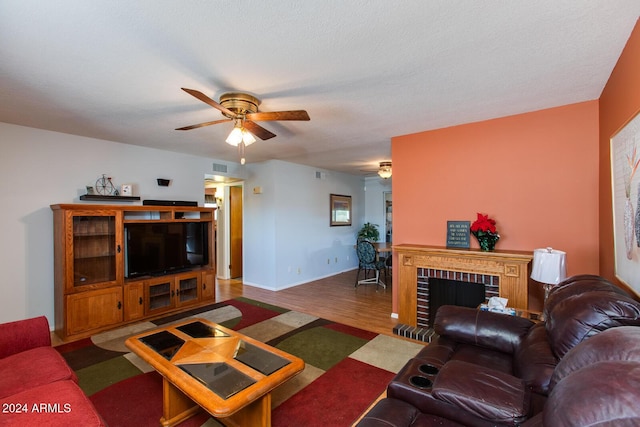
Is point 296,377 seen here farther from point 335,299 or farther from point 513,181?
point 513,181

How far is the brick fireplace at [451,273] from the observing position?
2979 millimetres

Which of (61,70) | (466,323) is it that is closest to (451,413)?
(466,323)

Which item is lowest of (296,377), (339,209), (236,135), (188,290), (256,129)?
(296,377)

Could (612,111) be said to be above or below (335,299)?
above

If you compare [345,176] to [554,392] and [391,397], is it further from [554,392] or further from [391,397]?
[554,392]

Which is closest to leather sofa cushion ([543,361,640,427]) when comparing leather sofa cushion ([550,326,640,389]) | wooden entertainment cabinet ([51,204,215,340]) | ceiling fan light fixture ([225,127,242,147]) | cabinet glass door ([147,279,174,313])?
leather sofa cushion ([550,326,640,389])

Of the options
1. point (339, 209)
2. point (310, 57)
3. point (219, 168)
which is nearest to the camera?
point (310, 57)

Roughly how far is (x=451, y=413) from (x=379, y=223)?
6.78 m

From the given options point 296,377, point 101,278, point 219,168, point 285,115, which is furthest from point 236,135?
point 219,168

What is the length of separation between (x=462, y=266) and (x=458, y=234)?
395 mm

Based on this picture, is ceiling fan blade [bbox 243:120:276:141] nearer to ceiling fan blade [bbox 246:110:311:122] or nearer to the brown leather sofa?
ceiling fan blade [bbox 246:110:311:122]

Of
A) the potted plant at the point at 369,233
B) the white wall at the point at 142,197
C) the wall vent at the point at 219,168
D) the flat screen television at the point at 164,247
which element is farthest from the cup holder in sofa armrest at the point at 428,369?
the potted plant at the point at 369,233

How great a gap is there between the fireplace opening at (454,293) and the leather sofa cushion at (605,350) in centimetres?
Result: 231

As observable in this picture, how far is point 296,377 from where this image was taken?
2.60 metres
